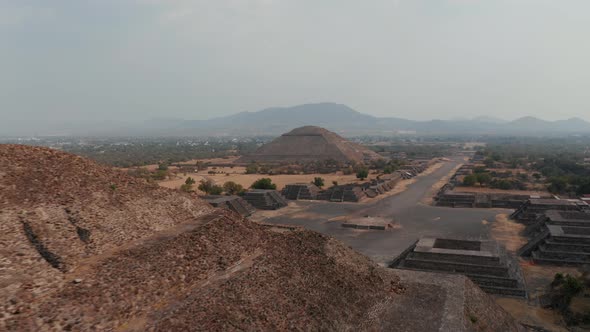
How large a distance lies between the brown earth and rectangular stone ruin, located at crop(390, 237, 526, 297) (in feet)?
12.4

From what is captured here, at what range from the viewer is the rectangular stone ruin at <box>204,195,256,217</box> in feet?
115

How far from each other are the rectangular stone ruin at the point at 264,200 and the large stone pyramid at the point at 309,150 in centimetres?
5296

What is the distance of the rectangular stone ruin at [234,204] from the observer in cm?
3506

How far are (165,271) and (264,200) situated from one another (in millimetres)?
29964

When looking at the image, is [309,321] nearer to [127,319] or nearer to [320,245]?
[320,245]

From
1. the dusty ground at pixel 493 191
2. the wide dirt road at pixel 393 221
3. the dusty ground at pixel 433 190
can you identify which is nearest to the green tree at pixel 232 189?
the wide dirt road at pixel 393 221

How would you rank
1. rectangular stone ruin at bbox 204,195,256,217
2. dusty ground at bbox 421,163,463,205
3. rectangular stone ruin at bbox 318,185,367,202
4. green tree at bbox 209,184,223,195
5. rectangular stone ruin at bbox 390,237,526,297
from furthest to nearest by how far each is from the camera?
rectangular stone ruin at bbox 318,185,367,202 → dusty ground at bbox 421,163,463,205 → green tree at bbox 209,184,223,195 → rectangular stone ruin at bbox 204,195,256,217 → rectangular stone ruin at bbox 390,237,526,297

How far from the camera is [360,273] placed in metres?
14.2

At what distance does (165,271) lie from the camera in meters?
10.9

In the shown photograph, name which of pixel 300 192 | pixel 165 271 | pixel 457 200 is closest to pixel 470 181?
pixel 457 200

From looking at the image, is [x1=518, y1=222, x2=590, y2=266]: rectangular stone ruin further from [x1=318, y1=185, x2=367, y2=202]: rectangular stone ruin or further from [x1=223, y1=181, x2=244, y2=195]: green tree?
[x1=223, y1=181, x2=244, y2=195]: green tree

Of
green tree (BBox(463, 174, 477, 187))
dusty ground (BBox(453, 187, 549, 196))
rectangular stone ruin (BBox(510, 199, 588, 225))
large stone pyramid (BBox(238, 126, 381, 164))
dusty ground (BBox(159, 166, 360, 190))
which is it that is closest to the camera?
rectangular stone ruin (BBox(510, 199, 588, 225))

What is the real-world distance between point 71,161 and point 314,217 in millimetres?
25623

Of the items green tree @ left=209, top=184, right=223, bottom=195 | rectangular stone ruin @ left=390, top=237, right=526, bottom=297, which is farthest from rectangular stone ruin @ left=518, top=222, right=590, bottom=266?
green tree @ left=209, top=184, right=223, bottom=195
